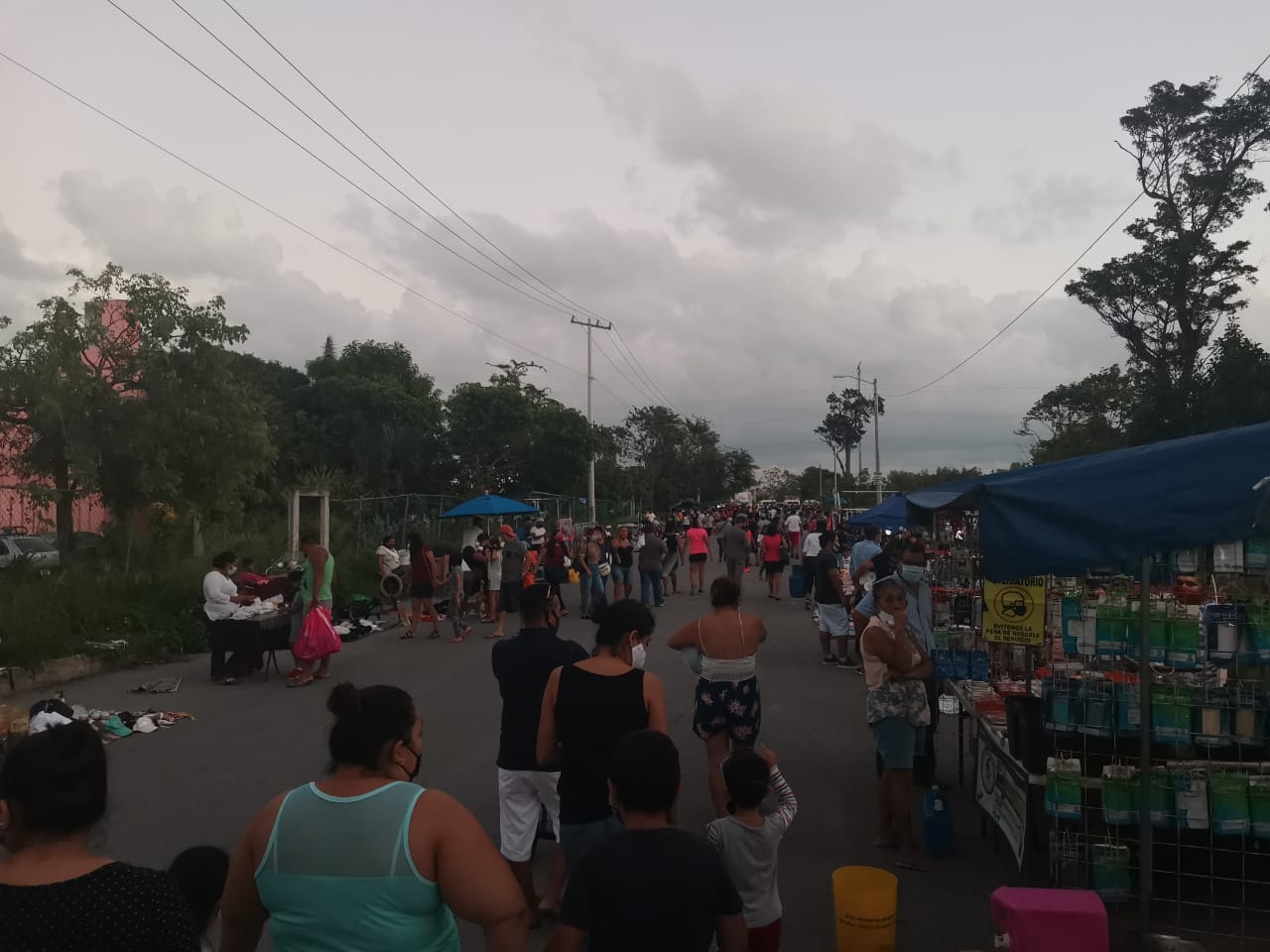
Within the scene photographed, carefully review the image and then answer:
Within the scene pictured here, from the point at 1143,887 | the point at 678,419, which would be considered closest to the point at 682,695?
the point at 1143,887

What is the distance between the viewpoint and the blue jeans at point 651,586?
18906mm

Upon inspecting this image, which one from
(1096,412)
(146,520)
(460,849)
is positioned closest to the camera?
(460,849)

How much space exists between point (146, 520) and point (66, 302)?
4089 mm

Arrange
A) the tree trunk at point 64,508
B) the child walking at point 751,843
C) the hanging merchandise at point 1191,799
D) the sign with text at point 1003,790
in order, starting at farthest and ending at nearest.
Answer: the tree trunk at point 64,508 → the sign with text at point 1003,790 → the hanging merchandise at point 1191,799 → the child walking at point 751,843

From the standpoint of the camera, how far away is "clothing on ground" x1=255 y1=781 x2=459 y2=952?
238cm

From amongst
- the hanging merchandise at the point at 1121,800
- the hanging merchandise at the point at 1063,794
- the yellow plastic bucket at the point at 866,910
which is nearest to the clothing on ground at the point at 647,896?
the yellow plastic bucket at the point at 866,910

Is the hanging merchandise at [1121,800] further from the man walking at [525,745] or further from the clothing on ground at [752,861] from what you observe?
the man walking at [525,745]

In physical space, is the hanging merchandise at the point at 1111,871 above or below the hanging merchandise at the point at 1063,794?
below

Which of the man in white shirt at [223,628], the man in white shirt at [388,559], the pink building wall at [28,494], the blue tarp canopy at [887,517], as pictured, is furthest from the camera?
the man in white shirt at [388,559]

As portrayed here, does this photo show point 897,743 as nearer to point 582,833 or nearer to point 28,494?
point 582,833

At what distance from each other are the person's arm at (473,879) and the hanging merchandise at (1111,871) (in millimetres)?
3871

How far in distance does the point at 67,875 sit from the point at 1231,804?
5.20 meters

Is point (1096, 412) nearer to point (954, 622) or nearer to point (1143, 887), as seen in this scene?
point (954, 622)

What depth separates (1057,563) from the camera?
186 inches
